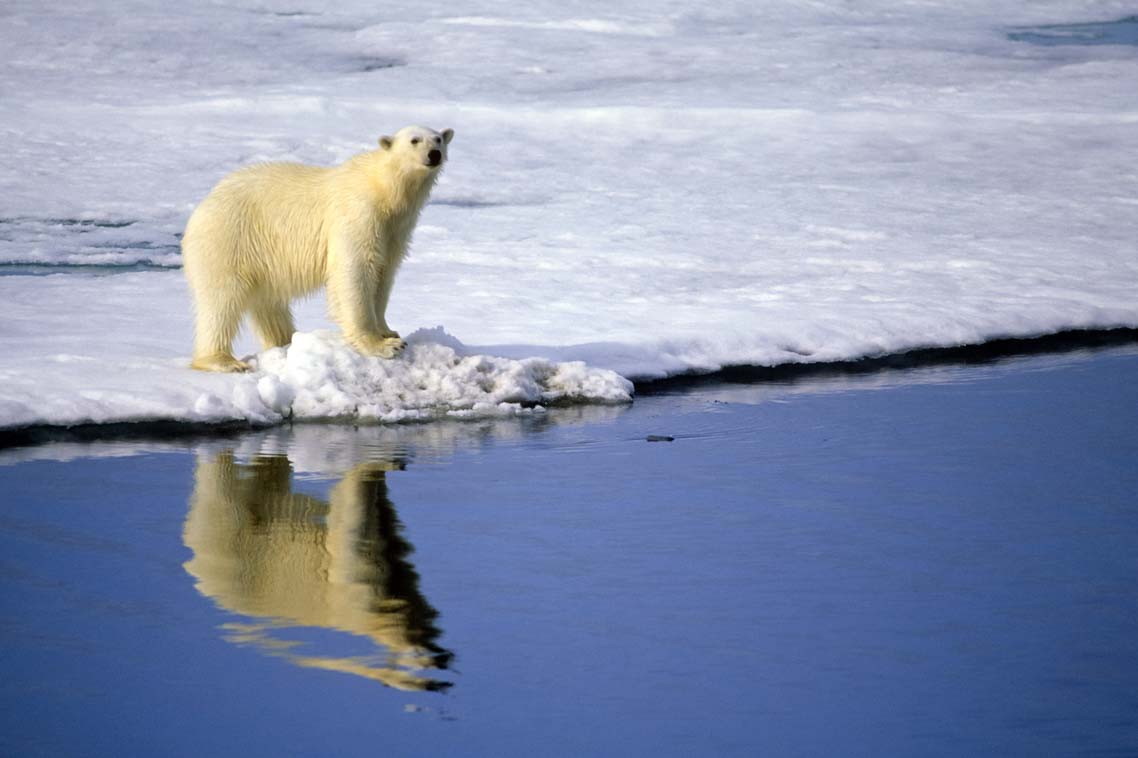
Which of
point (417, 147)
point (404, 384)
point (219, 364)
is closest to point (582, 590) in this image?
point (404, 384)

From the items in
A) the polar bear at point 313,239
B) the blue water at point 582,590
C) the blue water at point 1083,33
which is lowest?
the blue water at point 582,590

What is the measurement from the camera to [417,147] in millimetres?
6816

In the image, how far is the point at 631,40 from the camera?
21734 mm

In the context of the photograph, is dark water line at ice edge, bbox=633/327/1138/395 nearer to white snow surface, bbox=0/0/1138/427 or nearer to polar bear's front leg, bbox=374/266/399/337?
white snow surface, bbox=0/0/1138/427

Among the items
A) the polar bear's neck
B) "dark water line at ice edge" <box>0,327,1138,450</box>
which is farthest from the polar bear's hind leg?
"dark water line at ice edge" <box>0,327,1138,450</box>

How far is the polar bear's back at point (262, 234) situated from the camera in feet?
23.1

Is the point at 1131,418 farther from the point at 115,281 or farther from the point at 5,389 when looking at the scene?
the point at 115,281

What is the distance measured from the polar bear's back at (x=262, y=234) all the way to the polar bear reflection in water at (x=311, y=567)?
1560mm

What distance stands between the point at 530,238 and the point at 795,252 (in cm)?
197

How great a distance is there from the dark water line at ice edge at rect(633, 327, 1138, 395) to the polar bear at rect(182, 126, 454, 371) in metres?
1.40

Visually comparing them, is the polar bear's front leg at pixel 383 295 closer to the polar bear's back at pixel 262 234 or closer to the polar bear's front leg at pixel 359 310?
the polar bear's front leg at pixel 359 310

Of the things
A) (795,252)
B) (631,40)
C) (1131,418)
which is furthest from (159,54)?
(1131,418)

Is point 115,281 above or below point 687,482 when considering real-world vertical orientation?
above

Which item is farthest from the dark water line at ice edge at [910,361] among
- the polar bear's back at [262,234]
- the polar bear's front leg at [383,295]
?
the polar bear's back at [262,234]
